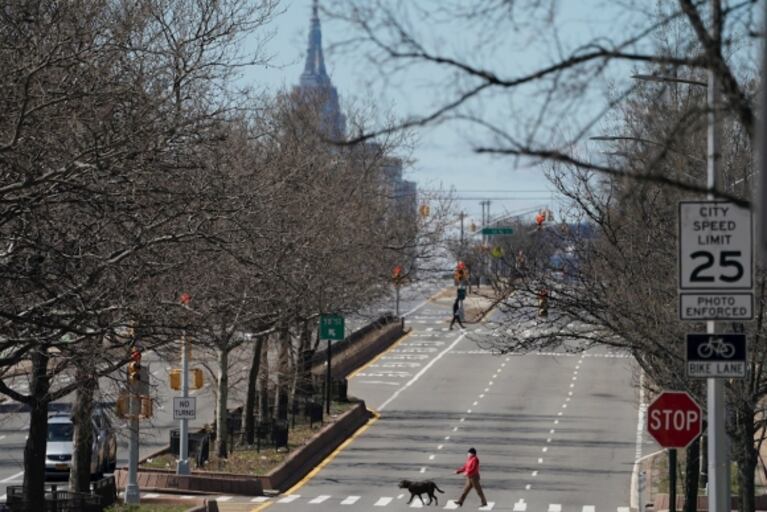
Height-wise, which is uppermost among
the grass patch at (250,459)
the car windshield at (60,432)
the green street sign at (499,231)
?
the green street sign at (499,231)

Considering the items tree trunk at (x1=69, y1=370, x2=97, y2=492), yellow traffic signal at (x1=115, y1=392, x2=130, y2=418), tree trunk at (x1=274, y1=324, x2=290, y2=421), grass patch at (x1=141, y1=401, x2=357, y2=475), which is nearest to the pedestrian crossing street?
grass patch at (x1=141, y1=401, x2=357, y2=475)

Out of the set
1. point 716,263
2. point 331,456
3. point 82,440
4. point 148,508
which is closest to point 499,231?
point 331,456

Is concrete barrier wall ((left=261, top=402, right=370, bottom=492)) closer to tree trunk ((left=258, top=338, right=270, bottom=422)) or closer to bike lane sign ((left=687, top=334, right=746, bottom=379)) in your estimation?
tree trunk ((left=258, top=338, right=270, bottom=422))

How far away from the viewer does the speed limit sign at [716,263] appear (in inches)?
615

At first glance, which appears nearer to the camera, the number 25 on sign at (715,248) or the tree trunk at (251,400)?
the number 25 on sign at (715,248)

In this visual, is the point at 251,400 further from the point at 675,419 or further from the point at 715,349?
the point at 715,349

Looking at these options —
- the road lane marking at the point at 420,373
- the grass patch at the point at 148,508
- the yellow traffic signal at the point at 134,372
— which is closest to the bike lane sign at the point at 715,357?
the yellow traffic signal at the point at 134,372

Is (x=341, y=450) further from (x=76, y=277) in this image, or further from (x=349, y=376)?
(x=76, y=277)

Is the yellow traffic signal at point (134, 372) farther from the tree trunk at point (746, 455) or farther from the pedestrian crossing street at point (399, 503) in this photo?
the tree trunk at point (746, 455)

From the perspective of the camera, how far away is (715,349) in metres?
16.5

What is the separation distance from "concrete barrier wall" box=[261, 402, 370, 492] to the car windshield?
5547mm

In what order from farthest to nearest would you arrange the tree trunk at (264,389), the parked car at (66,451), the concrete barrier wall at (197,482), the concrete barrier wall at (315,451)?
the tree trunk at (264,389)
the concrete barrier wall at (315,451)
the parked car at (66,451)
the concrete barrier wall at (197,482)

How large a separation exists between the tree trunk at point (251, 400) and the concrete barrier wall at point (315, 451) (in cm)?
158

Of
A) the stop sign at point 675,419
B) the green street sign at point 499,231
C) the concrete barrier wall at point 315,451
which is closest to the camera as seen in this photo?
the stop sign at point 675,419
